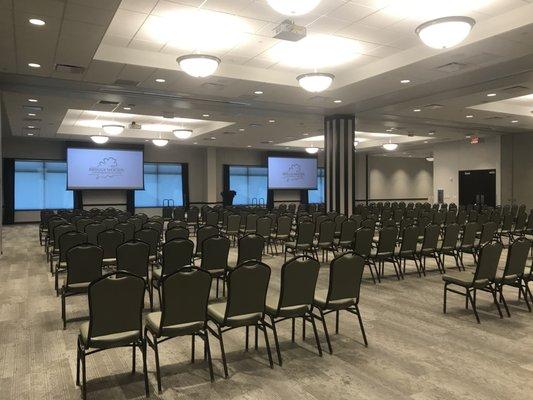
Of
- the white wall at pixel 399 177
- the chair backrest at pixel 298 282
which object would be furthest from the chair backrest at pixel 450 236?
the white wall at pixel 399 177

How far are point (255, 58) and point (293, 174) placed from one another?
637 inches

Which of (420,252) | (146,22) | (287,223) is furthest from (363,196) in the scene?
(146,22)

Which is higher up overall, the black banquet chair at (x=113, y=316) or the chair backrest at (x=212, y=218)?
the chair backrest at (x=212, y=218)

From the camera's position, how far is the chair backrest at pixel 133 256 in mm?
A: 5738

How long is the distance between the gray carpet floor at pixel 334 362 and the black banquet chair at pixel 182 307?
353mm

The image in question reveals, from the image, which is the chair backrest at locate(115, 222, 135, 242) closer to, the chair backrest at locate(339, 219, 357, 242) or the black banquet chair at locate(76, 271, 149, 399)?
the chair backrest at locate(339, 219, 357, 242)

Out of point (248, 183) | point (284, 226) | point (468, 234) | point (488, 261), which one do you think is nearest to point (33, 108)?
point (284, 226)

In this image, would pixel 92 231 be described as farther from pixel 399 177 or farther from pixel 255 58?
pixel 399 177

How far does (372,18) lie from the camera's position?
268 inches

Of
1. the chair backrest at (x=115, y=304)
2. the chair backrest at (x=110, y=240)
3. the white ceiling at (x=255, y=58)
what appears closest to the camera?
the chair backrest at (x=115, y=304)

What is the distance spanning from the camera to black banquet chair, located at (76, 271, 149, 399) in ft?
11.5

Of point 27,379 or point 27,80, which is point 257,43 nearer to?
point 27,80

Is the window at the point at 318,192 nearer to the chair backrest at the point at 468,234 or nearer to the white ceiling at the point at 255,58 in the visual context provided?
the white ceiling at the point at 255,58

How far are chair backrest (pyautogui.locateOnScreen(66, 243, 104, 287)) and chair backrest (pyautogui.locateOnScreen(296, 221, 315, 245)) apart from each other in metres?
4.40
